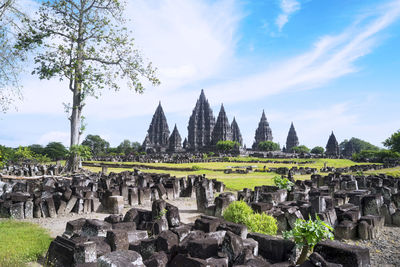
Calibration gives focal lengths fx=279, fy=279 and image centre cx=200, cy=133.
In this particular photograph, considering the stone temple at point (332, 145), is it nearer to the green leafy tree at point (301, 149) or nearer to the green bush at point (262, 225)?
the green leafy tree at point (301, 149)

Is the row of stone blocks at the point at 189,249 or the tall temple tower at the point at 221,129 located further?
the tall temple tower at the point at 221,129

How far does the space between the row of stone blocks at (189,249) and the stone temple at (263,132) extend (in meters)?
80.8

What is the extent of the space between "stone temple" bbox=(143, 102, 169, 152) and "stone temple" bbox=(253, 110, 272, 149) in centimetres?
2738

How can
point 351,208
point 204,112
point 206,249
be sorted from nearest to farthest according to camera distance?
point 206,249
point 351,208
point 204,112

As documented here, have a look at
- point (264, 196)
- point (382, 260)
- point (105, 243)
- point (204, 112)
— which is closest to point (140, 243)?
point (105, 243)

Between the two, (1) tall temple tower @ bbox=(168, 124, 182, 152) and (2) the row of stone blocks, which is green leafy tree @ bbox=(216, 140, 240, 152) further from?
(2) the row of stone blocks

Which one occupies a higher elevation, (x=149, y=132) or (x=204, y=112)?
(x=204, y=112)

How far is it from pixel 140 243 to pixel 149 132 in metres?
75.7

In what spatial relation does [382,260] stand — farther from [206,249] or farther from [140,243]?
[140,243]

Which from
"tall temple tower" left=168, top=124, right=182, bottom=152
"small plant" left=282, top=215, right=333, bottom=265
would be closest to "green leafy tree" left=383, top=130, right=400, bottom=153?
"tall temple tower" left=168, top=124, right=182, bottom=152

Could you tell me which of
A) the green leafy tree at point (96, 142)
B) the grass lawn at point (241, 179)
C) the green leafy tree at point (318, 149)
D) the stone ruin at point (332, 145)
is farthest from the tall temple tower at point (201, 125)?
the grass lawn at point (241, 179)

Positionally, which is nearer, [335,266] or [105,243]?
[335,266]

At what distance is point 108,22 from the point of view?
16219 mm

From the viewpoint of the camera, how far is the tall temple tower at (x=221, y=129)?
2795 inches
